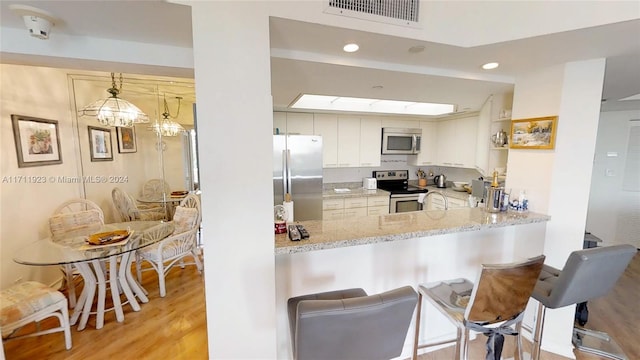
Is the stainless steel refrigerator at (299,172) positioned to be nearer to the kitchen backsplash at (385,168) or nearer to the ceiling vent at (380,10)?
the kitchen backsplash at (385,168)

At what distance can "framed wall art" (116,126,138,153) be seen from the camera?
402cm

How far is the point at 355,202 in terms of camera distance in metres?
4.11

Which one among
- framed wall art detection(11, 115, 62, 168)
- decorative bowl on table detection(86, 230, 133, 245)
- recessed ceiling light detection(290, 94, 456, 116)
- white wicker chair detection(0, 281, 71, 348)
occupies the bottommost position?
white wicker chair detection(0, 281, 71, 348)

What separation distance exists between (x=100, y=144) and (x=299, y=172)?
2828 mm

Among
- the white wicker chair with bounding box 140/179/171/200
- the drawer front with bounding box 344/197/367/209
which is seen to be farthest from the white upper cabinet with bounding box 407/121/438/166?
the white wicker chair with bounding box 140/179/171/200

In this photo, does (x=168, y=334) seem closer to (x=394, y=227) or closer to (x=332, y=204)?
(x=394, y=227)

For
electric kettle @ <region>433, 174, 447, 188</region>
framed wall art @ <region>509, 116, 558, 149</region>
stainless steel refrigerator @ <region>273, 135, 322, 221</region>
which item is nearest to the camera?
framed wall art @ <region>509, 116, 558, 149</region>

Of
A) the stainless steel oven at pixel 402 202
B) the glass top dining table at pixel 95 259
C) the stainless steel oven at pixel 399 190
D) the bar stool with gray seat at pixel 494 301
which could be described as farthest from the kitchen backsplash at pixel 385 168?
the bar stool with gray seat at pixel 494 301

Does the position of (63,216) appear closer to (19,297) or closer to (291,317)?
(19,297)

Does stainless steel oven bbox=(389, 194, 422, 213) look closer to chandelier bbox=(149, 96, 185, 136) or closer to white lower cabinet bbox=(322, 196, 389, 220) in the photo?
white lower cabinet bbox=(322, 196, 389, 220)

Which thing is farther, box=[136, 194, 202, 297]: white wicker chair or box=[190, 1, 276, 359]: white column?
box=[136, 194, 202, 297]: white wicker chair

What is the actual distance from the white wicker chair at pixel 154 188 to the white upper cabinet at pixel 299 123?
2.36 metres

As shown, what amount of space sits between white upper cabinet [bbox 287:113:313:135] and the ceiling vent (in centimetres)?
259

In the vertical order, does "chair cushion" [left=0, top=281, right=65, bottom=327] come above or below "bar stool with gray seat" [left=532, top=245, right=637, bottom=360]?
below
